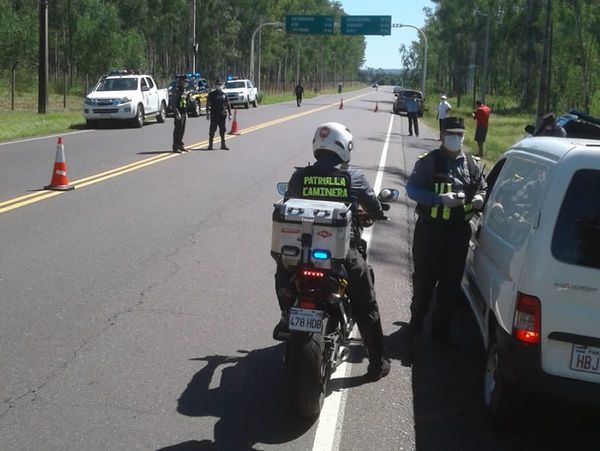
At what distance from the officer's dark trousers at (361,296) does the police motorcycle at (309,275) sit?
16 centimetres

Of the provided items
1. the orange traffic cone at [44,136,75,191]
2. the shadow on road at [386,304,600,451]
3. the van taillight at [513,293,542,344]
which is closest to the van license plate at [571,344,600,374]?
the van taillight at [513,293,542,344]

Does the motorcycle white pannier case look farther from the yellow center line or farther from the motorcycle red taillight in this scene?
the yellow center line

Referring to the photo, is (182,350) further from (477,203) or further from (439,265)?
(477,203)

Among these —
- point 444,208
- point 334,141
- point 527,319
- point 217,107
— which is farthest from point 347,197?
point 217,107

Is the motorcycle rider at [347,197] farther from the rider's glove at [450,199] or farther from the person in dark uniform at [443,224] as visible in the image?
the person in dark uniform at [443,224]

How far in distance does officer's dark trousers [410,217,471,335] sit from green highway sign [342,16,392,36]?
61242 mm

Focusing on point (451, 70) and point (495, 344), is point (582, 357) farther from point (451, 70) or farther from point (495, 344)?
point (451, 70)

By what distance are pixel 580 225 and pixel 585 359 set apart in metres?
0.70

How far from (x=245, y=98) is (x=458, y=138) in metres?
43.8

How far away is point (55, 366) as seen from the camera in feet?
17.4

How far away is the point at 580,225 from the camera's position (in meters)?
4.10

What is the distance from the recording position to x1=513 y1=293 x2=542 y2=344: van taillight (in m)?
4.13

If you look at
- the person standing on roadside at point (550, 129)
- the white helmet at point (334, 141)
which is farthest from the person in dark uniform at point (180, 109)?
the white helmet at point (334, 141)

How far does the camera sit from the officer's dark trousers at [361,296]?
4.84 meters
